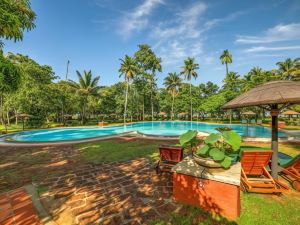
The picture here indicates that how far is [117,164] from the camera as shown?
23.6 ft

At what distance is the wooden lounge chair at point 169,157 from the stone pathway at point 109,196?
292 millimetres

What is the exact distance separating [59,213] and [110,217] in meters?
1.26

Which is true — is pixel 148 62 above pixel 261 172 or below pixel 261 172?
above

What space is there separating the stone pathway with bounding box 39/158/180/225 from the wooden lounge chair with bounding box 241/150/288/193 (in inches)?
84.4

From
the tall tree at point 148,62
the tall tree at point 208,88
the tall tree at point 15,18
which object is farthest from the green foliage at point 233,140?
the tall tree at point 208,88

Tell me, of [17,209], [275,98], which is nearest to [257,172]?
[275,98]

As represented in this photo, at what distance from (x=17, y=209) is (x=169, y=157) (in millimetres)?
4545

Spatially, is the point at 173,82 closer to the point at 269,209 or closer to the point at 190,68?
the point at 190,68

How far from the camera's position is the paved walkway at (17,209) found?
11.5 ft

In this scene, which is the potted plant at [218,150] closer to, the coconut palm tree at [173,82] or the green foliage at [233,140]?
the green foliage at [233,140]

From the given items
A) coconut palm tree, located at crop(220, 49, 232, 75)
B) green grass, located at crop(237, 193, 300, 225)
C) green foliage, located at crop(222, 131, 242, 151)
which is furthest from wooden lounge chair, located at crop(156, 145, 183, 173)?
coconut palm tree, located at crop(220, 49, 232, 75)

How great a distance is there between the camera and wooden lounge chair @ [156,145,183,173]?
227 inches

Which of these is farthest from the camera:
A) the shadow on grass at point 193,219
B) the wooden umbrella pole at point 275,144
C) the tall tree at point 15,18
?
the wooden umbrella pole at point 275,144

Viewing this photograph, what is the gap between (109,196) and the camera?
4461mm
